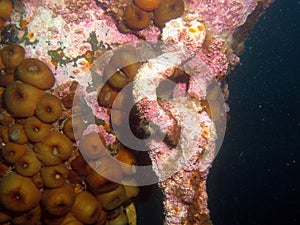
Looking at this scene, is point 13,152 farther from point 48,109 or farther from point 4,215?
point 4,215

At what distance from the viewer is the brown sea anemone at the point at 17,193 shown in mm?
3516

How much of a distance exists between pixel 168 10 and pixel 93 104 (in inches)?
73.0

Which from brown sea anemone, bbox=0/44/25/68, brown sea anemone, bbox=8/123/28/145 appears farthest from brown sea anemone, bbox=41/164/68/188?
brown sea anemone, bbox=0/44/25/68

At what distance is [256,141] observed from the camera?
817 inches

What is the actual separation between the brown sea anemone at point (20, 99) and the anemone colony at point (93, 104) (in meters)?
0.01

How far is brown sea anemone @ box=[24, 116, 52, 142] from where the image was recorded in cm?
365

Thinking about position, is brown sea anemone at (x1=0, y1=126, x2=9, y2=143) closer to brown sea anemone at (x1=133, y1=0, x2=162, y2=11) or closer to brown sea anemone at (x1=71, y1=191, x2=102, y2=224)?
brown sea anemone at (x1=71, y1=191, x2=102, y2=224)

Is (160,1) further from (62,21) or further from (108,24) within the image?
(62,21)

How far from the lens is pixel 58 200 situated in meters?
3.62

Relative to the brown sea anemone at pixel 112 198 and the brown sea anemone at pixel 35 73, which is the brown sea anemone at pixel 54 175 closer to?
the brown sea anemone at pixel 112 198

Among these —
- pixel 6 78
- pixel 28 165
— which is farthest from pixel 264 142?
pixel 6 78

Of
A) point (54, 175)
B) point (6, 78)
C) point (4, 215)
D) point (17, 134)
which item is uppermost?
point (6, 78)

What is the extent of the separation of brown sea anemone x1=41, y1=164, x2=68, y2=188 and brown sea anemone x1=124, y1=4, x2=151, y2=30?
240 cm

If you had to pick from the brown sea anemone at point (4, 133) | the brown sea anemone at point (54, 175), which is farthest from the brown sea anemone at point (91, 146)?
the brown sea anemone at point (4, 133)
